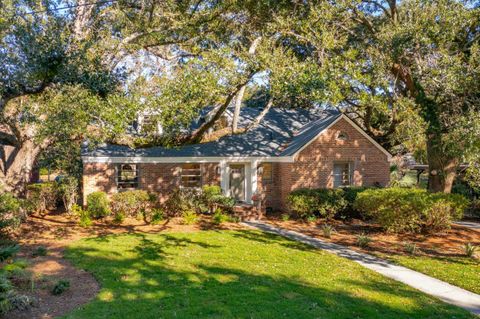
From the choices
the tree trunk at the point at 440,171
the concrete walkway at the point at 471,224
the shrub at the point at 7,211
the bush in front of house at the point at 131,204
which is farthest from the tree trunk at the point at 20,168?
the concrete walkway at the point at 471,224

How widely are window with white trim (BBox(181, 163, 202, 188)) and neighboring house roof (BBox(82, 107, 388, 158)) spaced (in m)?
1.02

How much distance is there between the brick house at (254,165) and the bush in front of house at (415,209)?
5954mm

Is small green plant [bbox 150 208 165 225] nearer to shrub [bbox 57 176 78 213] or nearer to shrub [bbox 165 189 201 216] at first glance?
shrub [bbox 165 189 201 216]

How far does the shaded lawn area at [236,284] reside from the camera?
22.1 ft

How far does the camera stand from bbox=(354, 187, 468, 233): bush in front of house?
42.5 ft

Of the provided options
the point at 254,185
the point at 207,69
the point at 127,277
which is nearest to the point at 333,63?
the point at 207,69

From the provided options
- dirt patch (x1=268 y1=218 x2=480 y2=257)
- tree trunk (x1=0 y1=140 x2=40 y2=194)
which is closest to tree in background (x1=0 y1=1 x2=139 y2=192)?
tree trunk (x1=0 y1=140 x2=40 y2=194)

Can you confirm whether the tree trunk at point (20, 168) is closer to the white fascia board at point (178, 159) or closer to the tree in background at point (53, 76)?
the white fascia board at point (178, 159)

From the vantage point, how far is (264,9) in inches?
529

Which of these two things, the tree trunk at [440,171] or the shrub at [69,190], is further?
the shrub at [69,190]

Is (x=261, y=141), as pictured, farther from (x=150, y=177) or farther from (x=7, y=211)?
(x=7, y=211)

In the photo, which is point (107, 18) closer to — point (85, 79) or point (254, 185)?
point (85, 79)

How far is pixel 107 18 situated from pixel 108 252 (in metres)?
8.67

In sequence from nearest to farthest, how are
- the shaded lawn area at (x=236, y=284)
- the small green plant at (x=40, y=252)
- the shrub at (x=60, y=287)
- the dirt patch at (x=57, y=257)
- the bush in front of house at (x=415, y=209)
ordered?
the shaded lawn area at (x=236, y=284) → the dirt patch at (x=57, y=257) → the shrub at (x=60, y=287) → the small green plant at (x=40, y=252) → the bush in front of house at (x=415, y=209)
